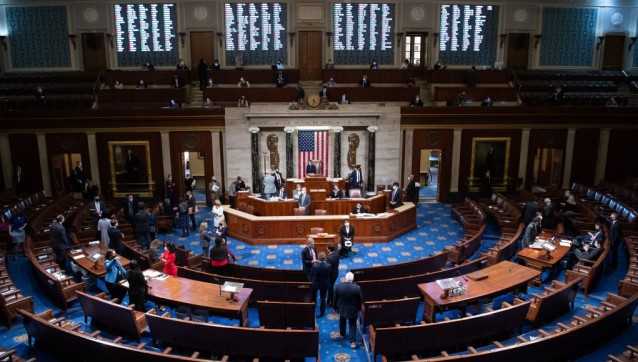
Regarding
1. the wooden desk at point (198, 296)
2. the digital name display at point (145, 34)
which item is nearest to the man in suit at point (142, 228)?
the wooden desk at point (198, 296)

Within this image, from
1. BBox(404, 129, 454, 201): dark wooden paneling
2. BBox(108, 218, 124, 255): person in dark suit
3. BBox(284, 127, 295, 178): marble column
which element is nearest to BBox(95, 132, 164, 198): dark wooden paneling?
BBox(284, 127, 295, 178): marble column

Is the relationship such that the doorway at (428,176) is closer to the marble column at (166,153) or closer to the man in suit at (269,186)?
the man in suit at (269,186)

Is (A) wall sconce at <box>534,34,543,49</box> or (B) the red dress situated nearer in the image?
(B) the red dress

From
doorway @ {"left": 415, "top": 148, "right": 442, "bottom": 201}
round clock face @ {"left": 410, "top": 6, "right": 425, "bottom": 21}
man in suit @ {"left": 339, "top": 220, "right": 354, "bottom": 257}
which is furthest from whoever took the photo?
round clock face @ {"left": 410, "top": 6, "right": 425, "bottom": 21}

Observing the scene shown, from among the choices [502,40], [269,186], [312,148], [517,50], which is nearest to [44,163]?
[269,186]

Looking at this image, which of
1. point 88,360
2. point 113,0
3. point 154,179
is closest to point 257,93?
point 154,179

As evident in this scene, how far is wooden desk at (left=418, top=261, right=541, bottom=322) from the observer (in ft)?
26.5

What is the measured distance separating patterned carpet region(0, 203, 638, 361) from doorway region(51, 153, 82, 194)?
5.41 m

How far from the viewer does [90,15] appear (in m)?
20.4

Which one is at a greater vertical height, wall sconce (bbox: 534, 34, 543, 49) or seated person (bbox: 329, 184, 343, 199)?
wall sconce (bbox: 534, 34, 543, 49)

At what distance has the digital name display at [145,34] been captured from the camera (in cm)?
2033

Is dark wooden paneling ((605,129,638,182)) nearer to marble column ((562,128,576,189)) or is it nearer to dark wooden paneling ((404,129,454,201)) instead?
marble column ((562,128,576,189))

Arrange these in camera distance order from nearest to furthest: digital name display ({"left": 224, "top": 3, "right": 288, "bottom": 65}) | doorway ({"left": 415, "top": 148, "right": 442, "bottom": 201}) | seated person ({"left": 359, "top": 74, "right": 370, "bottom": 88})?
doorway ({"left": 415, "top": 148, "right": 442, "bottom": 201})
seated person ({"left": 359, "top": 74, "right": 370, "bottom": 88})
digital name display ({"left": 224, "top": 3, "right": 288, "bottom": 65})

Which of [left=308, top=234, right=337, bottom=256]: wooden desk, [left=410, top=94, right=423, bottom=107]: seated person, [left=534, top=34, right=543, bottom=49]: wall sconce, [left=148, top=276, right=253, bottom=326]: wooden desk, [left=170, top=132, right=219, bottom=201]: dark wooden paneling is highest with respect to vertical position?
[left=534, top=34, right=543, bottom=49]: wall sconce
